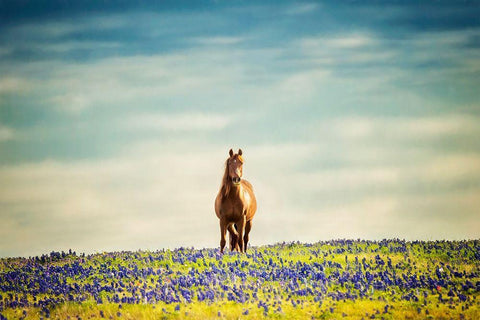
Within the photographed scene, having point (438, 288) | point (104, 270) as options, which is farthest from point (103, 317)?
point (438, 288)

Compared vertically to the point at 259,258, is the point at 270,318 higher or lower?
lower

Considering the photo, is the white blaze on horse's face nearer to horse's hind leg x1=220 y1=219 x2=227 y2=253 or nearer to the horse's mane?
the horse's mane

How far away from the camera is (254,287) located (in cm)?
1788

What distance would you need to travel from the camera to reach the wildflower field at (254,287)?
1620 cm

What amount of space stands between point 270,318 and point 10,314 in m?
7.83

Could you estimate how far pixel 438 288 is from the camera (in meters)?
18.2

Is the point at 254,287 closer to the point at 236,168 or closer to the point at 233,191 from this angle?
the point at 236,168

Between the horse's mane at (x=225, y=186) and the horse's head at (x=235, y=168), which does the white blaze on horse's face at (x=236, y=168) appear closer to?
the horse's head at (x=235, y=168)

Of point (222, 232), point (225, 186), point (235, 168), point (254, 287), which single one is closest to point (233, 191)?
point (225, 186)

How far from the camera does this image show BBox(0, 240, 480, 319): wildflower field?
16.2 meters

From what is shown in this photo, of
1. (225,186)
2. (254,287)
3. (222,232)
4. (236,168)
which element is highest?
(236,168)

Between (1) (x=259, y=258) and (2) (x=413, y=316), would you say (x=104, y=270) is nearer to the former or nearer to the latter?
(1) (x=259, y=258)

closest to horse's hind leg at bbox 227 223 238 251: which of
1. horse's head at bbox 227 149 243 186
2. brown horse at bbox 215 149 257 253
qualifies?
brown horse at bbox 215 149 257 253

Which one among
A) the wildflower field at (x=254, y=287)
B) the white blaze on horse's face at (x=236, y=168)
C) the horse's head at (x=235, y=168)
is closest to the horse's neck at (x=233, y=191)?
the horse's head at (x=235, y=168)
